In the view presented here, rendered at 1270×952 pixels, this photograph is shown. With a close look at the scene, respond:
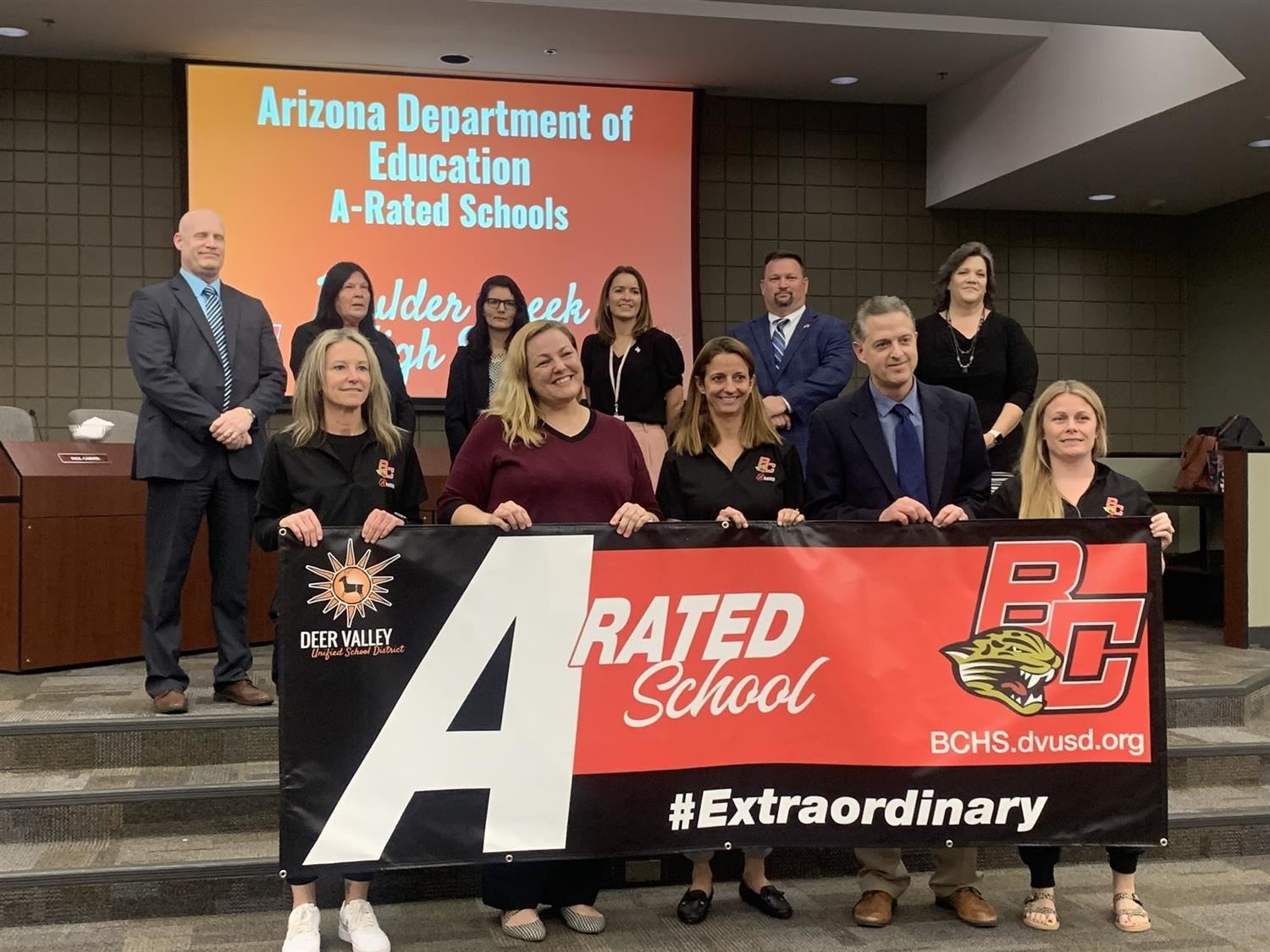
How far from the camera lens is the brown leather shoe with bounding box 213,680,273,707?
404 centimetres

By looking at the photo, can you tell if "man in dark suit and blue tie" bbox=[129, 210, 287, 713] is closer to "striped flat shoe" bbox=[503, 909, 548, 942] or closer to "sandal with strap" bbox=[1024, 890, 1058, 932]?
"striped flat shoe" bbox=[503, 909, 548, 942]

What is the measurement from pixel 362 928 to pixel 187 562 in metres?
1.54

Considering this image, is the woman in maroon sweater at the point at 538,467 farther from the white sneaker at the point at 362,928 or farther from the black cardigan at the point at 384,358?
the black cardigan at the point at 384,358

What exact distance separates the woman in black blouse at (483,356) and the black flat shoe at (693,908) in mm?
1770

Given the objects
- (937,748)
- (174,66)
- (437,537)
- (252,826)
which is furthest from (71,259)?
(937,748)

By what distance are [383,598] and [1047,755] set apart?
1.63 meters

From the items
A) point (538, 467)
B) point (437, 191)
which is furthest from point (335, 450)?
point (437, 191)

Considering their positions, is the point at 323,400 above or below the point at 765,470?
above

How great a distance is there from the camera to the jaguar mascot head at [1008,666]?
3055mm

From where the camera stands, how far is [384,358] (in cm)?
440

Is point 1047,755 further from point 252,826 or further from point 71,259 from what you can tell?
point 71,259

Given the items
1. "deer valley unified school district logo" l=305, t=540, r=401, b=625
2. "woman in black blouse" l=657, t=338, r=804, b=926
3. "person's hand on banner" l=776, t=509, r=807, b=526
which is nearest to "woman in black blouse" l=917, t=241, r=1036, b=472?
"woman in black blouse" l=657, t=338, r=804, b=926

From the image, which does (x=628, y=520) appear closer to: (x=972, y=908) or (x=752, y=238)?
(x=972, y=908)

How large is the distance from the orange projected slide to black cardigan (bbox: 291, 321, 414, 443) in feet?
9.52
